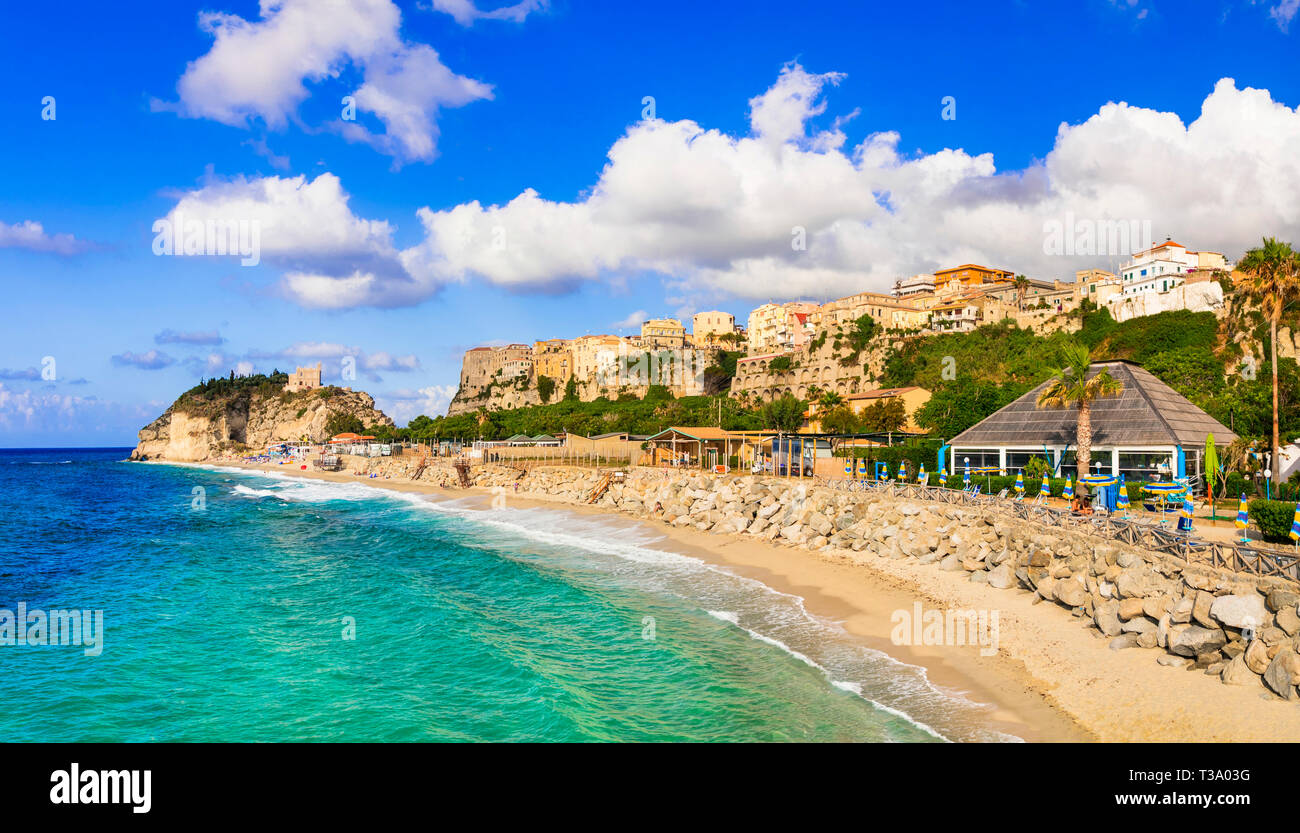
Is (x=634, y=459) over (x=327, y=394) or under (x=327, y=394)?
under

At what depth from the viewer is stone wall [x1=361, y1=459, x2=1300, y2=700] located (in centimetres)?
1153

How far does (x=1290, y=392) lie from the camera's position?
1473 inches

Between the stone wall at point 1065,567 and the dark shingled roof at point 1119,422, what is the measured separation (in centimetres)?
958

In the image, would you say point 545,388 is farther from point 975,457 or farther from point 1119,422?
point 1119,422

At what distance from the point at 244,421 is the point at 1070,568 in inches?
7542

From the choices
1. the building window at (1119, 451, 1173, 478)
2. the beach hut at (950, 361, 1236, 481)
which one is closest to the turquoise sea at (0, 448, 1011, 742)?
the beach hut at (950, 361, 1236, 481)

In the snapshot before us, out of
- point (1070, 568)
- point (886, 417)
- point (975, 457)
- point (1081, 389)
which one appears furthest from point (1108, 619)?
point (886, 417)

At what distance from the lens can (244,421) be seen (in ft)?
566

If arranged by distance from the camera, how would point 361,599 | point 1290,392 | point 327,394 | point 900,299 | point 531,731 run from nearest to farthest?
1. point 531,731
2. point 361,599
3. point 1290,392
4. point 900,299
5. point 327,394

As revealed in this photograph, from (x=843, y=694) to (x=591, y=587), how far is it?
11.4 meters

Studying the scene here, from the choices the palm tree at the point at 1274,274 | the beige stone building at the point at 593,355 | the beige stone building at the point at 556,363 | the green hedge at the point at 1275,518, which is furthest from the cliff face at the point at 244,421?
the green hedge at the point at 1275,518
